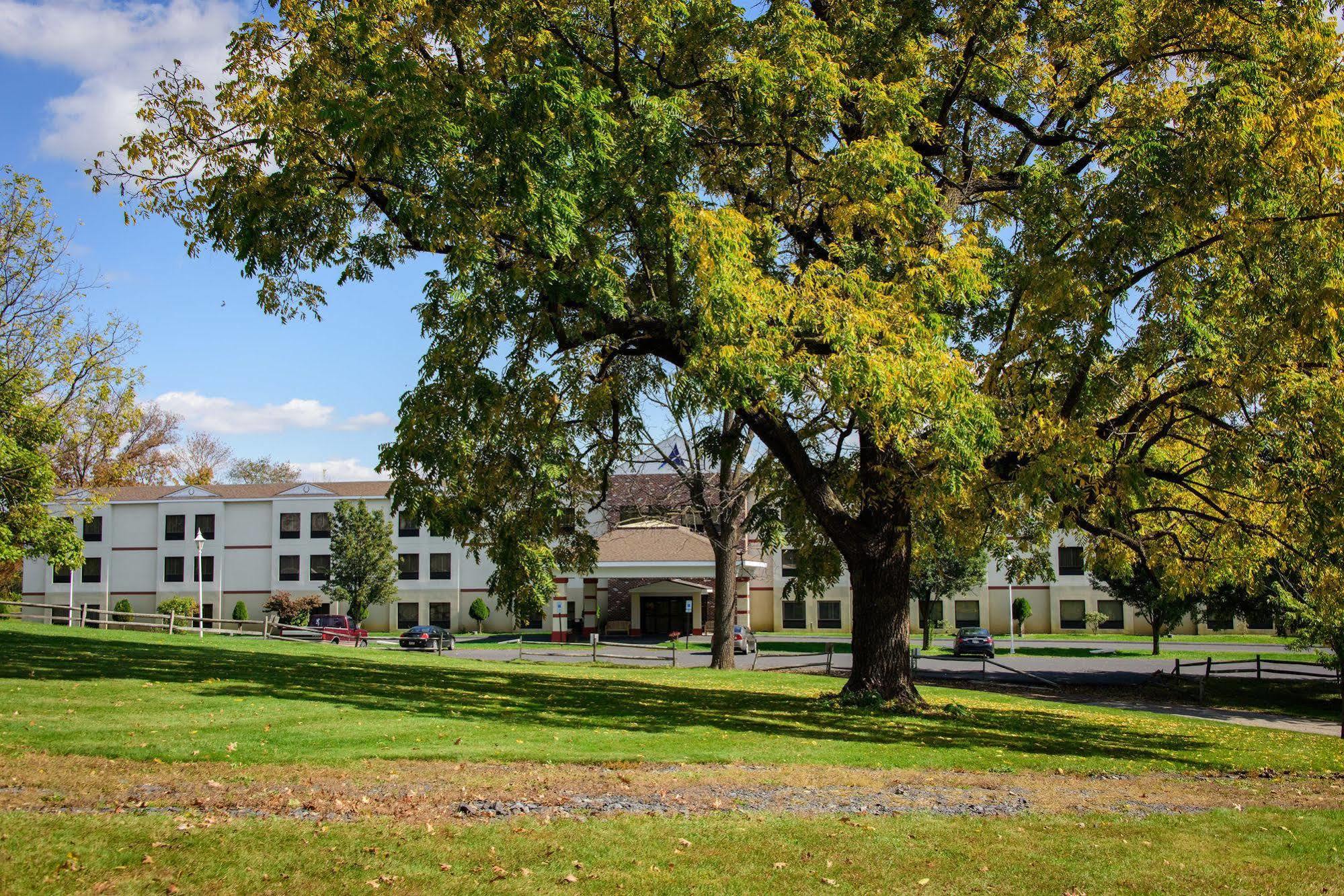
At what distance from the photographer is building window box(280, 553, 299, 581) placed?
6412cm

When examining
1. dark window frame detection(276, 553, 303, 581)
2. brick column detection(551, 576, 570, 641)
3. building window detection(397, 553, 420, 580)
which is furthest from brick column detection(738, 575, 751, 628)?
dark window frame detection(276, 553, 303, 581)

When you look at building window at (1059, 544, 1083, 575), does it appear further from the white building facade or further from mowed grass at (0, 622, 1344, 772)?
mowed grass at (0, 622, 1344, 772)

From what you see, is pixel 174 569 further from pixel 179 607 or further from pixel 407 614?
pixel 407 614

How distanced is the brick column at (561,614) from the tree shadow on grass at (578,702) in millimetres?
32975

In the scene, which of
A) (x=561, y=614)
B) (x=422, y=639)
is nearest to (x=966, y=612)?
(x=561, y=614)

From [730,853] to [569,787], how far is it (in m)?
2.32

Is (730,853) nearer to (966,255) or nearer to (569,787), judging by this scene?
(569,787)

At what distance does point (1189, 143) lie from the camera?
13.5 m

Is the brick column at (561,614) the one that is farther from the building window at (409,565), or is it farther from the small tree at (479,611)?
the building window at (409,565)

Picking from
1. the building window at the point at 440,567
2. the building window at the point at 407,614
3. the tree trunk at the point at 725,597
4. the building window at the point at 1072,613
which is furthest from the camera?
the building window at the point at 440,567

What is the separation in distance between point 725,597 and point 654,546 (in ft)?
83.3

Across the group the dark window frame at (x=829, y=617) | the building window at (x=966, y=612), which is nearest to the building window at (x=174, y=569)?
the dark window frame at (x=829, y=617)

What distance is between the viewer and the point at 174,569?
6419 centimetres

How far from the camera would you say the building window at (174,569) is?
210 ft
